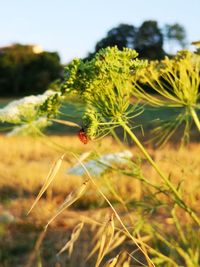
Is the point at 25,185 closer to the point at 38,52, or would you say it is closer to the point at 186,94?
the point at 186,94

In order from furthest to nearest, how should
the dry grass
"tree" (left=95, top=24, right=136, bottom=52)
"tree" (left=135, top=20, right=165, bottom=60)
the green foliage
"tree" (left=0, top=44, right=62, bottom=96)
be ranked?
"tree" (left=0, top=44, right=62, bottom=96) → "tree" (left=135, top=20, right=165, bottom=60) → the dry grass → "tree" (left=95, top=24, right=136, bottom=52) → the green foliage

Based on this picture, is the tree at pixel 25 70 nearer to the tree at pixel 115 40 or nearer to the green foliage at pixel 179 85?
the tree at pixel 115 40

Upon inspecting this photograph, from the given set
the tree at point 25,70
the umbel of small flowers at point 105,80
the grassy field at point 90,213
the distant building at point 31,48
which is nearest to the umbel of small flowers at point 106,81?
the umbel of small flowers at point 105,80

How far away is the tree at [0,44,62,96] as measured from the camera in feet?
148

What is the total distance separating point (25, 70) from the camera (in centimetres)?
4709

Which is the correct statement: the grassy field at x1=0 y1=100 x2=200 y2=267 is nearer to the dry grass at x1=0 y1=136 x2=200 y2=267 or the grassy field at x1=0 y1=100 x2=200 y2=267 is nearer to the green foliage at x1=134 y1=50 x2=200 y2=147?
the dry grass at x1=0 y1=136 x2=200 y2=267

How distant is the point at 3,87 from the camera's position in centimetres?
4781

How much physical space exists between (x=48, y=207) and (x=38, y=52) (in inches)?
1709

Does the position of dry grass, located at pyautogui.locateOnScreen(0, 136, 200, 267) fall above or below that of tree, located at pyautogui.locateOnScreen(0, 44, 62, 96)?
above

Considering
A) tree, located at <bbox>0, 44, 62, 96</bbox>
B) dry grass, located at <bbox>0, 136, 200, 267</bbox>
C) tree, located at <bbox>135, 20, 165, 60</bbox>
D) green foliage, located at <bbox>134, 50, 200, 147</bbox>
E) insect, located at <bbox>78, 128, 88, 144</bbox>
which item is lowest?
tree, located at <bbox>0, 44, 62, 96</bbox>

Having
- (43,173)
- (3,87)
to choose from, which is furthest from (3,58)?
(43,173)

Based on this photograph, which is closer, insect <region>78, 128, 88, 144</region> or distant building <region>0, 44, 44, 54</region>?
insect <region>78, 128, 88, 144</region>

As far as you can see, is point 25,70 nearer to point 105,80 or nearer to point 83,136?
point 105,80

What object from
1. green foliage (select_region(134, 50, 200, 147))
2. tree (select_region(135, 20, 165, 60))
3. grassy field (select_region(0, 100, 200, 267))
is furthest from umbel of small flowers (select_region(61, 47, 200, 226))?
tree (select_region(135, 20, 165, 60))
